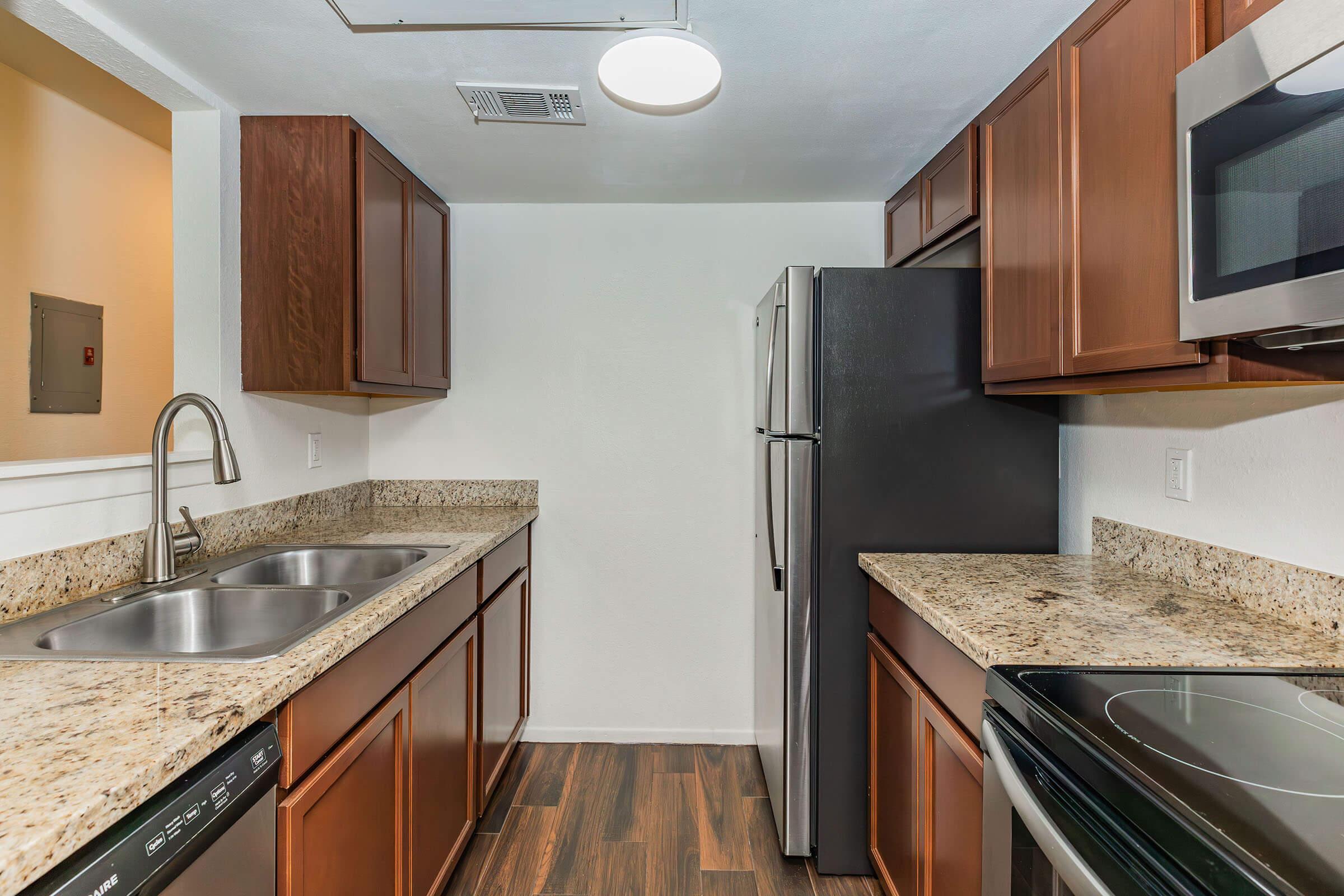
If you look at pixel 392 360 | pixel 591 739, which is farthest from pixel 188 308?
pixel 591 739

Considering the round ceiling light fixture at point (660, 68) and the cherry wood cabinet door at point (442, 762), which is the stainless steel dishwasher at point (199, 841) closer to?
the cherry wood cabinet door at point (442, 762)

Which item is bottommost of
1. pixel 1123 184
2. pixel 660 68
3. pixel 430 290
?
pixel 1123 184

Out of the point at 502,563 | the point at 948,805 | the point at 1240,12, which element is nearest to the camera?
the point at 1240,12

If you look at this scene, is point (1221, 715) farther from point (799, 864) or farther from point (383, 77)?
point (383, 77)

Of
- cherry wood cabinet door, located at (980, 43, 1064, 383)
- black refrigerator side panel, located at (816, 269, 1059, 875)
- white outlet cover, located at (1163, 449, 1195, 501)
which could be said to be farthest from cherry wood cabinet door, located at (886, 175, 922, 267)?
white outlet cover, located at (1163, 449, 1195, 501)

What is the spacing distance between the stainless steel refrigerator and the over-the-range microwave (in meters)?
0.82

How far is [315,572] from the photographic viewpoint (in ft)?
6.26

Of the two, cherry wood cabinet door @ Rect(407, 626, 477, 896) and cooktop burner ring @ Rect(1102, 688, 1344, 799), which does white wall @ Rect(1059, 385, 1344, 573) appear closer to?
cooktop burner ring @ Rect(1102, 688, 1344, 799)

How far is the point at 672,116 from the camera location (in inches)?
76.4

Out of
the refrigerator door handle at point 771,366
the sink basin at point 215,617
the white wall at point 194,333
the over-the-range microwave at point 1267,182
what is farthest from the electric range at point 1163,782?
the white wall at point 194,333

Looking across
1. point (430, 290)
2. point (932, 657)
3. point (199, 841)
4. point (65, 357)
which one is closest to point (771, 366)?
point (932, 657)

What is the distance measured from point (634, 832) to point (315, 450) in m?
1.69

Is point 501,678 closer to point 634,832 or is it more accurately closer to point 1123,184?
point 634,832

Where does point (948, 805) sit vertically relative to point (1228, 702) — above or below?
below
